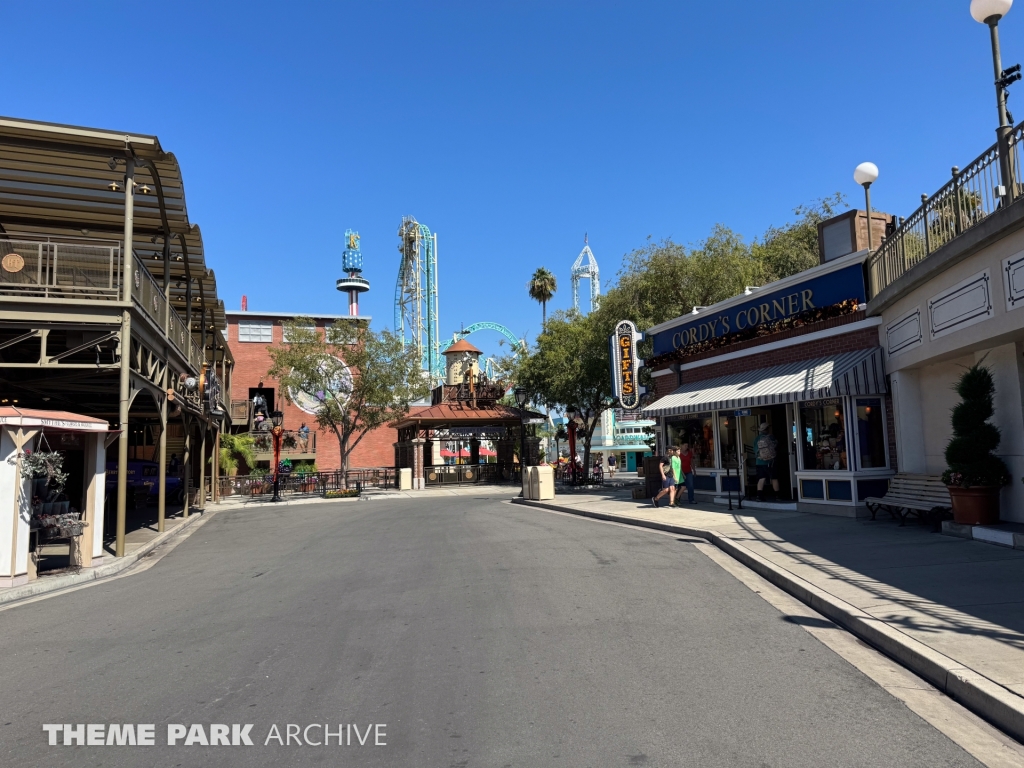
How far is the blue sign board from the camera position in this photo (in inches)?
596

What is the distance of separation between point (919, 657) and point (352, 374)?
30.3 metres

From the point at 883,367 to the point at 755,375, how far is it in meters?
3.64

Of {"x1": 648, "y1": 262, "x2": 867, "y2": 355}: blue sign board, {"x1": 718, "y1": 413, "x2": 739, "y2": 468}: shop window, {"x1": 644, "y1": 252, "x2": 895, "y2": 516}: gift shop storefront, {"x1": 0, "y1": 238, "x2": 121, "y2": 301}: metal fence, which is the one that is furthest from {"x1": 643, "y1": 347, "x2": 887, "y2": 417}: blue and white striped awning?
{"x1": 0, "y1": 238, "x2": 121, "y2": 301}: metal fence

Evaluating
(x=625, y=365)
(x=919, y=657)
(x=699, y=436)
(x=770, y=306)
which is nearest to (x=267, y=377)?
(x=625, y=365)

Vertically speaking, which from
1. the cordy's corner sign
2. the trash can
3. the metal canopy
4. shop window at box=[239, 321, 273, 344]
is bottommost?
the trash can

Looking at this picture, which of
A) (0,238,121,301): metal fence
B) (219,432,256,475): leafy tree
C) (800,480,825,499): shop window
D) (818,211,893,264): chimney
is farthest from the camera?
(219,432,256,475): leafy tree

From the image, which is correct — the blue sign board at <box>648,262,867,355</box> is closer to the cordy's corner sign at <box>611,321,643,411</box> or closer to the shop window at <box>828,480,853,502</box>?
the cordy's corner sign at <box>611,321,643,411</box>

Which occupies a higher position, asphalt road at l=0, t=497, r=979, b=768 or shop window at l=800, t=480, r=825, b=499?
shop window at l=800, t=480, r=825, b=499

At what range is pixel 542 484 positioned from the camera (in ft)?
79.8

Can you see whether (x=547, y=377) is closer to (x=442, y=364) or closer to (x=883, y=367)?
(x=883, y=367)

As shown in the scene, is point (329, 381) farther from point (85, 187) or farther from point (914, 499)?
point (914, 499)

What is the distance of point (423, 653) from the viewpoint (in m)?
5.98

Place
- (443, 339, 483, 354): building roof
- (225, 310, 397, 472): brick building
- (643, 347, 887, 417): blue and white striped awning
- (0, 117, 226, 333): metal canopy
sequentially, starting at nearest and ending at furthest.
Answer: (0, 117, 226, 333): metal canopy < (643, 347, 887, 417): blue and white striped awning < (225, 310, 397, 472): brick building < (443, 339, 483, 354): building roof

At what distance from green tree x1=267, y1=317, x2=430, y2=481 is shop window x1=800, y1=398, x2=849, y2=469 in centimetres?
2061
